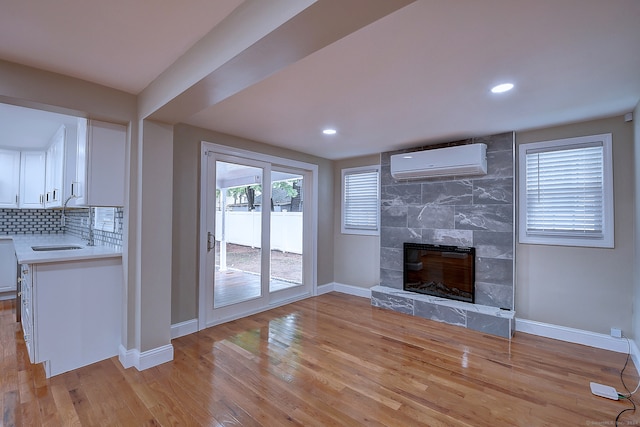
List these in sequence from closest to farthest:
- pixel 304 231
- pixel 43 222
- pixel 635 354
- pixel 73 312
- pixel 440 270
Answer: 1. pixel 73 312
2. pixel 635 354
3. pixel 440 270
4. pixel 304 231
5. pixel 43 222

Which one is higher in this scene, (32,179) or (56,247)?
(32,179)

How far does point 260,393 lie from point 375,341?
4.63ft

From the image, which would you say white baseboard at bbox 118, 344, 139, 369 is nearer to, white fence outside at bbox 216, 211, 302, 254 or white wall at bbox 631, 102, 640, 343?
white fence outside at bbox 216, 211, 302, 254

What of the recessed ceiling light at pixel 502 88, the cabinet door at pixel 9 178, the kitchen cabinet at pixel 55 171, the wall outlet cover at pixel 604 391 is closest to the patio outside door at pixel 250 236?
the kitchen cabinet at pixel 55 171

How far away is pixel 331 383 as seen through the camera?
235 cm

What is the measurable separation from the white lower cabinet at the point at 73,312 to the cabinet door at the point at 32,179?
9.21 feet

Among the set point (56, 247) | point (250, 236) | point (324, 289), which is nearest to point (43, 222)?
point (56, 247)

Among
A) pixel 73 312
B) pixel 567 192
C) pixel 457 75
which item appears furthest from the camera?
pixel 567 192

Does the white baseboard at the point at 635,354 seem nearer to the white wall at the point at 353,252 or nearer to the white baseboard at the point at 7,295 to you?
the white wall at the point at 353,252

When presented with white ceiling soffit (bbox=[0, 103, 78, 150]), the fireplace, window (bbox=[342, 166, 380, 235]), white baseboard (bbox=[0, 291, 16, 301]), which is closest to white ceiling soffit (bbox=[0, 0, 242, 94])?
white ceiling soffit (bbox=[0, 103, 78, 150])

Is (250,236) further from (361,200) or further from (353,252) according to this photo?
(361,200)

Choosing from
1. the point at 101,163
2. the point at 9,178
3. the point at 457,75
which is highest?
the point at 457,75

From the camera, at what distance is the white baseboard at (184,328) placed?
3.19 metres

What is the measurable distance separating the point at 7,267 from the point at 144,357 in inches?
146
